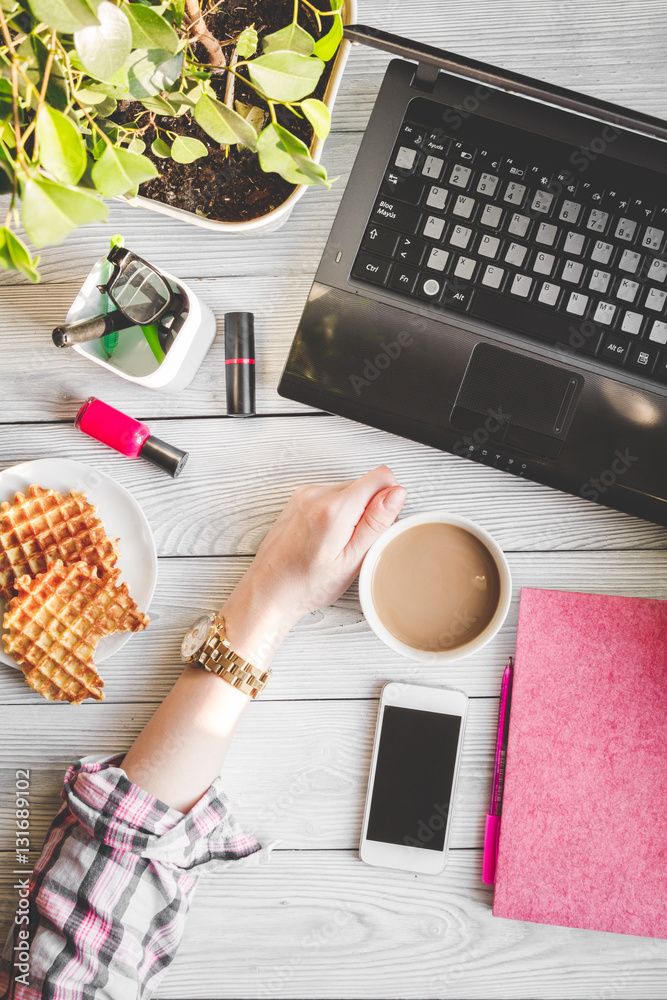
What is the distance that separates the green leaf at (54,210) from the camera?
29cm

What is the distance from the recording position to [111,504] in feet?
2.64

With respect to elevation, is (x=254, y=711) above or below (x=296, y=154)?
below

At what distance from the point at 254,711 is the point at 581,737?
39cm

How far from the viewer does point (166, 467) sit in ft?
2.64

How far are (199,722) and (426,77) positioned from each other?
29.1 inches

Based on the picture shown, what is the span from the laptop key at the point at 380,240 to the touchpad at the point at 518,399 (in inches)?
5.5

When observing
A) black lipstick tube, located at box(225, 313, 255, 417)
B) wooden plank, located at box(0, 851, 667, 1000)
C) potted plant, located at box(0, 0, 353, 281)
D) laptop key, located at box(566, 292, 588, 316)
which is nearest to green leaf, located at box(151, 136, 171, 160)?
potted plant, located at box(0, 0, 353, 281)

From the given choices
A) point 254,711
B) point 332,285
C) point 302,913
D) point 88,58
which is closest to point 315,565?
point 254,711

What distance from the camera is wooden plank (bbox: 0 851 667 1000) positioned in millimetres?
791

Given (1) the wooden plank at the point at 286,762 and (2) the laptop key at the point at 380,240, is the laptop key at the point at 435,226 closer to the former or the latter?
(2) the laptop key at the point at 380,240

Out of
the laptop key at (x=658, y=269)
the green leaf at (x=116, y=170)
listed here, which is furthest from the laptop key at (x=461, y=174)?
the green leaf at (x=116, y=170)

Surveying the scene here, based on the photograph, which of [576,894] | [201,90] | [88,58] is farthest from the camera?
[576,894]

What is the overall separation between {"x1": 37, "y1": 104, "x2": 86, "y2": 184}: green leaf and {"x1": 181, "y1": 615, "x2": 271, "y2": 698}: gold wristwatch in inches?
22.2

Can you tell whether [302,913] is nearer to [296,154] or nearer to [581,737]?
[581,737]
